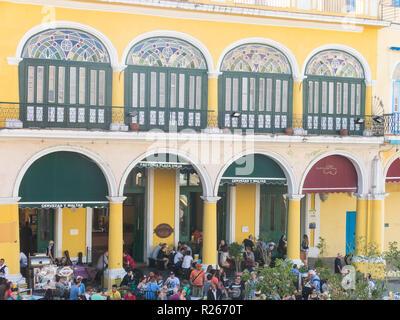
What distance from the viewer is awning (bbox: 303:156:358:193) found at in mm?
20500

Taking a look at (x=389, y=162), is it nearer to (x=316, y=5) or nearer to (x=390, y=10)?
(x=390, y=10)

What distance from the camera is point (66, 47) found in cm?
1798

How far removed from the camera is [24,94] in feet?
57.7

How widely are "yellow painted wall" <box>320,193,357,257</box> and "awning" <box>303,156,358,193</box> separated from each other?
2.83 metres

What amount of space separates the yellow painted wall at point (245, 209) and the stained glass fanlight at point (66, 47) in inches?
288

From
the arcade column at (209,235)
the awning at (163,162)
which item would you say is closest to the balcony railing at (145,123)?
the awning at (163,162)

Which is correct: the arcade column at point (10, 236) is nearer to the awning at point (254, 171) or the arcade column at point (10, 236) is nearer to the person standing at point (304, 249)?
the awning at point (254, 171)

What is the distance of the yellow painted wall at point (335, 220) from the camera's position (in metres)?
23.8

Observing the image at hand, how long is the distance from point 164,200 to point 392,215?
8.93 m

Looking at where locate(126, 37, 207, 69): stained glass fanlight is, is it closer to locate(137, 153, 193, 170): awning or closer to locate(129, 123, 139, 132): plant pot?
locate(129, 123, 139, 132): plant pot

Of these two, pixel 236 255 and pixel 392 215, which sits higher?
pixel 392 215

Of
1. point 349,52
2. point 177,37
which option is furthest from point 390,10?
point 177,37

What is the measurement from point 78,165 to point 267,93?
624 centimetres

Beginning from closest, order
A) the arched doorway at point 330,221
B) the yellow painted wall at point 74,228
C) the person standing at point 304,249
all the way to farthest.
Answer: the yellow painted wall at point 74,228
the person standing at point 304,249
the arched doorway at point 330,221
